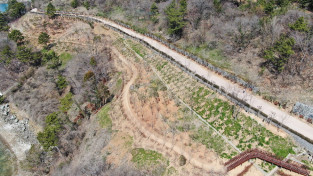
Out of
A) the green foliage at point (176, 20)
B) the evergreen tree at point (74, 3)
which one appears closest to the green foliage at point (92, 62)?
the green foliage at point (176, 20)

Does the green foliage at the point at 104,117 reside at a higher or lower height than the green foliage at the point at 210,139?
lower

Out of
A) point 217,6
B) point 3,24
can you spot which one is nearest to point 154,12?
point 217,6

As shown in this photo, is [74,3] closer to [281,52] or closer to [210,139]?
[281,52]

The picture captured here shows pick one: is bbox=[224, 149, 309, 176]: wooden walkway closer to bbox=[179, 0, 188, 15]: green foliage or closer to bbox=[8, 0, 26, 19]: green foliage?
bbox=[179, 0, 188, 15]: green foliage

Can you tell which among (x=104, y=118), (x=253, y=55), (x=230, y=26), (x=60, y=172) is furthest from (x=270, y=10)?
(x=60, y=172)

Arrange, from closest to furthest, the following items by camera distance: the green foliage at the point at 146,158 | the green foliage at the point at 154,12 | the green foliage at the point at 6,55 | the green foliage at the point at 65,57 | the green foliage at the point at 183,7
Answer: the green foliage at the point at 146,158 → the green foliage at the point at 183,7 → the green foliage at the point at 6,55 → the green foliage at the point at 65,57 → the green foliage at the point at 154,12

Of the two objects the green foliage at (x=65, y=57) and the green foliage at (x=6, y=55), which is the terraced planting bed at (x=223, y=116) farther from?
the green foliage at (x=6, y=55)

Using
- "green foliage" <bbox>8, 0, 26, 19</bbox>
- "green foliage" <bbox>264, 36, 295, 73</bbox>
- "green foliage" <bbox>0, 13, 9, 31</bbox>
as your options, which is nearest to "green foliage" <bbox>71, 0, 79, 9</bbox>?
"green foliage" <bbox>8, 0, 26, 19</bbox>
